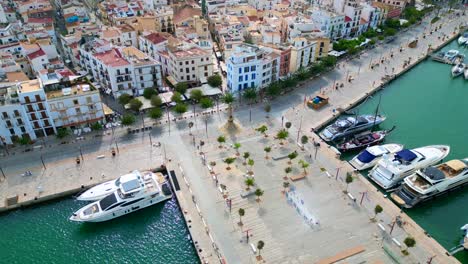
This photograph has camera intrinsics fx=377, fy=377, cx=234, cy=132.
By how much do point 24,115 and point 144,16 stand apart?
52085mm

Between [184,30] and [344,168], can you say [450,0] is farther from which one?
[344,168]

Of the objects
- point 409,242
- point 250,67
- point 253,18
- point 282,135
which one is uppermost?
point 253,18

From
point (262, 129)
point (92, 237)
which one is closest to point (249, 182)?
point (262, 129)

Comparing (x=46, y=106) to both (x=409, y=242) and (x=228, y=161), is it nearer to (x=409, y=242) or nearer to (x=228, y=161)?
(x=228, y=161)

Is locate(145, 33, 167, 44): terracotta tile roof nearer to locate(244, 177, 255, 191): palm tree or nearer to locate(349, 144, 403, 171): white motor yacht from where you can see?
locate(244, 177, 255, 191): palm tree

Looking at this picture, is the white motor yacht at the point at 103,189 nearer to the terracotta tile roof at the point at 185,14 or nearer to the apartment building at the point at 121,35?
the apartment building at the point at 121,35

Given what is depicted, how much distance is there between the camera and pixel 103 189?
5678 cm

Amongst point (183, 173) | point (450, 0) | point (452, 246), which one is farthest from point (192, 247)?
point (450, 0)

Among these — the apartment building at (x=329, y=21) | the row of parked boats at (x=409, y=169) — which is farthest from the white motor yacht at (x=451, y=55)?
the row of parked boats at (x=409, y=169)

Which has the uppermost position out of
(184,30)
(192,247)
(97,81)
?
(184,30)

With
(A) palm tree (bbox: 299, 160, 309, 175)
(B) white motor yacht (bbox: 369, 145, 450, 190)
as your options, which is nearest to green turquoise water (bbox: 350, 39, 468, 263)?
(B) white motor yacht (bbox: 369, 145, 450, 190)

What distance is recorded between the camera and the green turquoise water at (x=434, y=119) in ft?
177

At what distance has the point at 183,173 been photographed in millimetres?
60688

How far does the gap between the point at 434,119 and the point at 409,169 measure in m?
23.7
